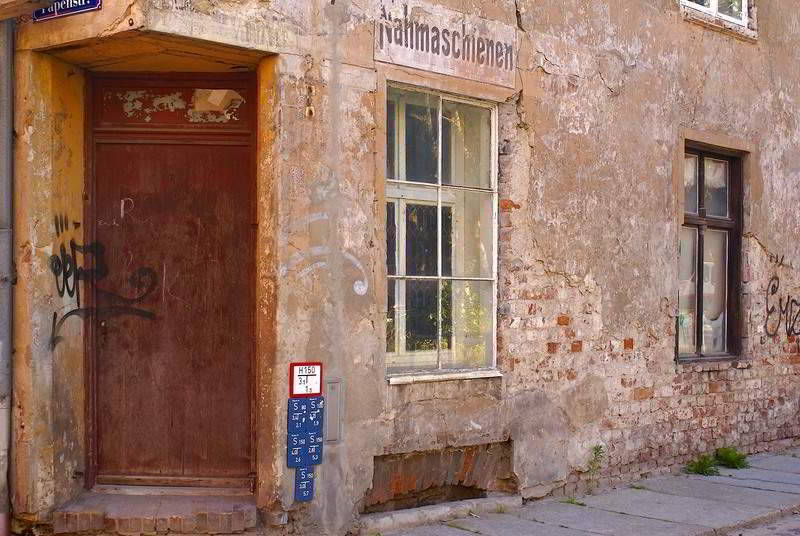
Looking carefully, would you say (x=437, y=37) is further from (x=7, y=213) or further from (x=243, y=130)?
(x=7, y=213)

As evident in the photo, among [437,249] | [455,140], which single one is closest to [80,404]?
[437,249]

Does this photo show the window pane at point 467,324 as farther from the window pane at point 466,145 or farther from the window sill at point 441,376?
the window pane at point 466,145

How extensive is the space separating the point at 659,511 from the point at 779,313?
3.61 m

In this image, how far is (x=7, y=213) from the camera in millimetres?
5590

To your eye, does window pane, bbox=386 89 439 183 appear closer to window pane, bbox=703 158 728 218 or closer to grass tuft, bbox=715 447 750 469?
window pane, bbox=703 158 728 218

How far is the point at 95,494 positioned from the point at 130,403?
575 mm

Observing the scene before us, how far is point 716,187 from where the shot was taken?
942cm

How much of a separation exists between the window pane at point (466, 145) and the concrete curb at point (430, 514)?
2230 millimetres

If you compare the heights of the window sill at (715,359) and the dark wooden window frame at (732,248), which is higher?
the dark wooden window frame at (732,248)

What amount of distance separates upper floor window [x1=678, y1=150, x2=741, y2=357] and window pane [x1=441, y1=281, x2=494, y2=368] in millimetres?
2521

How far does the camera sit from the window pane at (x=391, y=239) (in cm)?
651

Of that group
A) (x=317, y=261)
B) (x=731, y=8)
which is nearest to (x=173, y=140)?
(x=317, y=261)

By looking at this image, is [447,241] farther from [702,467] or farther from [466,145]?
[702,467]

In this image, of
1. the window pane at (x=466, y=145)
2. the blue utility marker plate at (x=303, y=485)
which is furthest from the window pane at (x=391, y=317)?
the blue utility marker plate at (x=303, y=485)
